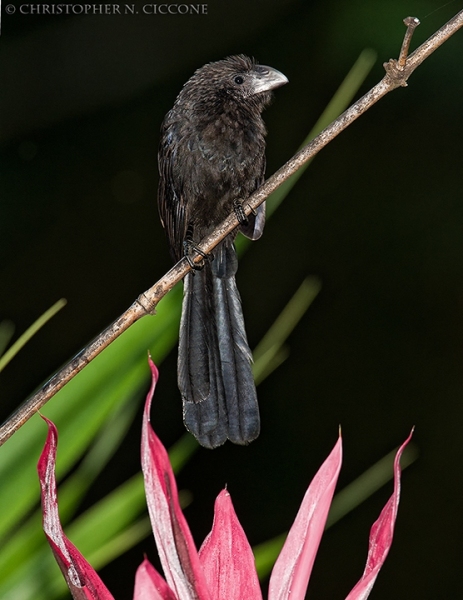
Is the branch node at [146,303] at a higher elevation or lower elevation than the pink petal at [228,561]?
higher

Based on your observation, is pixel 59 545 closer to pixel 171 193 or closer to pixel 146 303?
pixel 146 303

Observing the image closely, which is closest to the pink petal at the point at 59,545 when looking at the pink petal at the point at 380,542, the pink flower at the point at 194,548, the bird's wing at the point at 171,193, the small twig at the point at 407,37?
the pink flower at the point at 194,548

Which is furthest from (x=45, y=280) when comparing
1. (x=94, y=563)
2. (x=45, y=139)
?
(x=94, y=563)

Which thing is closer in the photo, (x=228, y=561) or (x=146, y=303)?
(x=228, y=561)

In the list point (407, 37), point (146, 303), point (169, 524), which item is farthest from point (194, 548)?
point (407, 37)

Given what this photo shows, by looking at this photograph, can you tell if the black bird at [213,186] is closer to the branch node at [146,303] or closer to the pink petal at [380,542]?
the branch node at [146,303]
